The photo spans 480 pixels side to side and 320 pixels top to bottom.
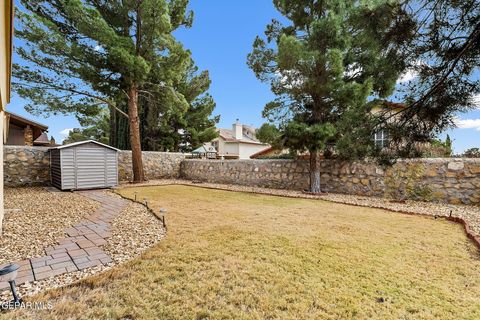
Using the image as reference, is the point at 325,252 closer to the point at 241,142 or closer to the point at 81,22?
the point at 81,22

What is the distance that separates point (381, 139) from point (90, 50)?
10.8 metres

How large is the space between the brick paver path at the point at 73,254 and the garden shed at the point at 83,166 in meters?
4.83

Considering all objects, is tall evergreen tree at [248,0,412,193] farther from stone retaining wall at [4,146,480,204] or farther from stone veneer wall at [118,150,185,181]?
stone veneer wall at [118,150,185,181]

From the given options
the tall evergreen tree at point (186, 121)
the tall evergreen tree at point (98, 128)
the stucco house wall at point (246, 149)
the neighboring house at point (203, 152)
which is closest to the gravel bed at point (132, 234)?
the neighboring house at point (203, 152)

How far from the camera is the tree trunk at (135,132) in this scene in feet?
34.3

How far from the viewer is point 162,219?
443 cm

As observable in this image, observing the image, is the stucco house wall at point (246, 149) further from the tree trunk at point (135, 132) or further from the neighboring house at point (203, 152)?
the tree trunk at point (135, 132)

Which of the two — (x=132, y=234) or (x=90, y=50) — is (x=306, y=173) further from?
(x=90, y=50)

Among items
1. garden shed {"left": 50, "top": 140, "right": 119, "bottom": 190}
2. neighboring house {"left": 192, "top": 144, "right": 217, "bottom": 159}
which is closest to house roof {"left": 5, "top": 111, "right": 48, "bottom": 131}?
garden shed {"left": 50, "top": 140, "right": 119, "bottom": 190}

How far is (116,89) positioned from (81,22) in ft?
8.99

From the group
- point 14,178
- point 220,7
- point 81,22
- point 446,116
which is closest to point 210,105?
point 220,7

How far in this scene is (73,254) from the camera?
116 inches

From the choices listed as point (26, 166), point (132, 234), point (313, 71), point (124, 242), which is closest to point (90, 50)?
point (26, 166)

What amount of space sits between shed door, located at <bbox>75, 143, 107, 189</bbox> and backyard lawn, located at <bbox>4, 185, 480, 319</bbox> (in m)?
6.31
